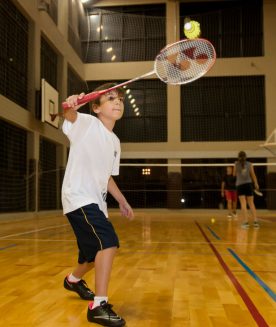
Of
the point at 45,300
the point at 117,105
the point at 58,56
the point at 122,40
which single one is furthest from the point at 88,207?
the point at 122,40

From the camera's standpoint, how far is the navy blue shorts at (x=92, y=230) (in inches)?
101

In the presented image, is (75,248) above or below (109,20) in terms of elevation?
below

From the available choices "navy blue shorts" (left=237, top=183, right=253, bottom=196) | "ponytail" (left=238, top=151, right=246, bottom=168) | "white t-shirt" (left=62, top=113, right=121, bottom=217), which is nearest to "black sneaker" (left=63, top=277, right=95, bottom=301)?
"white t-shirt" (left=62, top=113, right=121, bottom=217)

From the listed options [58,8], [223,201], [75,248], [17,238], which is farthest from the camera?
[223,201]

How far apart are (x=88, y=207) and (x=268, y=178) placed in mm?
16189

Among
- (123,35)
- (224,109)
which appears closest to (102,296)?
(224,109)

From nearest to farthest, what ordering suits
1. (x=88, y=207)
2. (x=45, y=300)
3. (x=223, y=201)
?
(x=88, y=207), (x=45, y=300), (x=223, y=201)

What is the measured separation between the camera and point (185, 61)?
3975mm

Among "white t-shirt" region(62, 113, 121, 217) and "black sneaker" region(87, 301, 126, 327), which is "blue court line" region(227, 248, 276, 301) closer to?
"black sneaker" region(87, 301, 126, 327)

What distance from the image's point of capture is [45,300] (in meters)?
3.08

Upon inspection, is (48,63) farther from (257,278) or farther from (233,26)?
(257,278)

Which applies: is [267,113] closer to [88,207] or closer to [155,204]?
[155,204]

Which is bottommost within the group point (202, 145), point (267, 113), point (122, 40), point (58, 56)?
point (202, 145)

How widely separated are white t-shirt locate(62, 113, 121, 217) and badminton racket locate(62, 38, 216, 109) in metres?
1.29
